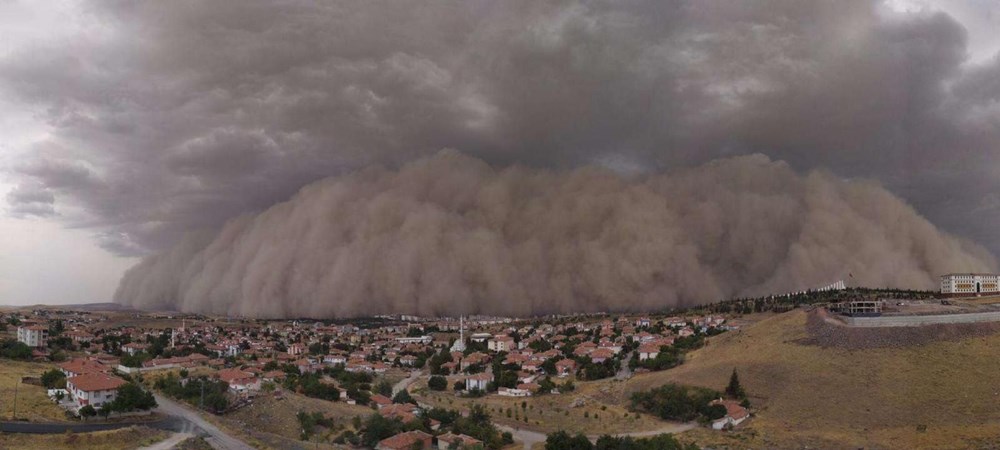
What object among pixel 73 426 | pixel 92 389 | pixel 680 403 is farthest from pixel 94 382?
pixel 680 403

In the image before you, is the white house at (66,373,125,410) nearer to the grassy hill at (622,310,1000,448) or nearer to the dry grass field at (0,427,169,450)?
the dry grass field at (0,427,169,450)

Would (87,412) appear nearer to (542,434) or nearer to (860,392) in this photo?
(542,434)

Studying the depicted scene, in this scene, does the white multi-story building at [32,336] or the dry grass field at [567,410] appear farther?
the white multi-story building at [32,336]

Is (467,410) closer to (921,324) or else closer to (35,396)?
(35,396)

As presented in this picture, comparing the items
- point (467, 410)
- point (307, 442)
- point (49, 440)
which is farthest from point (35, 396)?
point (467, 410)

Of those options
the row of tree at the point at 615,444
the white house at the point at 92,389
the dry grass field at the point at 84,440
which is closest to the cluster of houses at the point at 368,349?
the white house at the point at 92,389

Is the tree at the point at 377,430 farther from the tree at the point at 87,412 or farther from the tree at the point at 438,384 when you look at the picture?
the tree at the point at 438,384

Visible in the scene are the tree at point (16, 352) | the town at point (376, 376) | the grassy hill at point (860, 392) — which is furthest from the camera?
the tree at point (16, 352)
